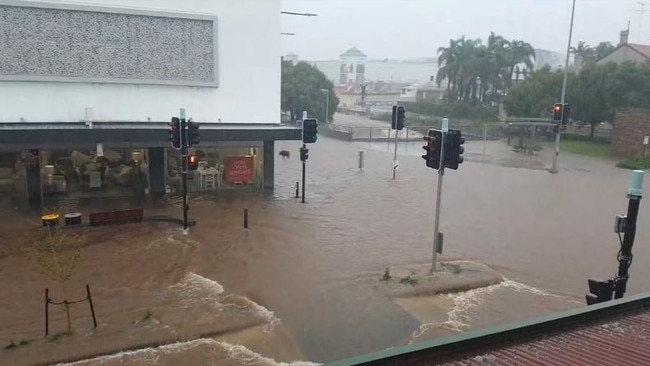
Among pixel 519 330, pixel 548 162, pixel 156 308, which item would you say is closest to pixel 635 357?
pixel 519 330

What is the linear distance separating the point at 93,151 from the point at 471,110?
59.2 m

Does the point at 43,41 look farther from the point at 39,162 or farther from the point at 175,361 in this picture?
the point at 175,361

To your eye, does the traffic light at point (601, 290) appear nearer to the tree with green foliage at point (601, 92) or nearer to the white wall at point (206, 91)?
the white wall at point (206, 91)

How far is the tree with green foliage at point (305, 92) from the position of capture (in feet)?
194

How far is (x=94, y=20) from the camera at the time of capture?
2002cm

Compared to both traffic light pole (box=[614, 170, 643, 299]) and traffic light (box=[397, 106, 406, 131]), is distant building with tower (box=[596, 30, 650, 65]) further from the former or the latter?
traffic light pole (box=[614, 170, 643, 299])

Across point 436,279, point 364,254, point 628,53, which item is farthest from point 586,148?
point 436,279

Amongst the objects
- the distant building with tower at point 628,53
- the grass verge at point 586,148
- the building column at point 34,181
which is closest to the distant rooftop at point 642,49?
the distant building with tower at point 628,53

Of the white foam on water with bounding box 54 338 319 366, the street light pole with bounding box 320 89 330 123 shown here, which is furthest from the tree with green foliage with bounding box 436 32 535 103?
the white foam on water with bounding box 54 338 319 366

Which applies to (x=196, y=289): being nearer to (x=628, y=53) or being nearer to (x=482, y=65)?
(x=628, y=53)

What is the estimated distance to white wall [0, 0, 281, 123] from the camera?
64.9 ft

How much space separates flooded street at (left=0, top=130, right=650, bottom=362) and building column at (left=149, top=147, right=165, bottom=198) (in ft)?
6.22

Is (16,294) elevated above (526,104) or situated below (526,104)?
below

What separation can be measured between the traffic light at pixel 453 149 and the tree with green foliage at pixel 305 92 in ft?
145
